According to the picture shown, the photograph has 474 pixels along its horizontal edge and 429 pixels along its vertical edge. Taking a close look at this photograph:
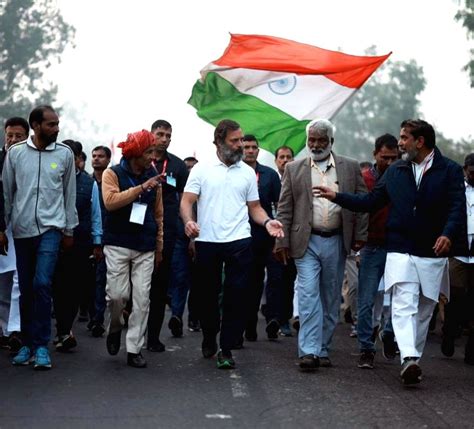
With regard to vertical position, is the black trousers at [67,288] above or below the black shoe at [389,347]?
above

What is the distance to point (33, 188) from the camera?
31.4ft

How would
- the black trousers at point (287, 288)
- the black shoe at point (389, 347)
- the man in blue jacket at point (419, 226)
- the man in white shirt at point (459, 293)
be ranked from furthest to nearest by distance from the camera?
the black trousers at point (287, 288) < the man in white shirt at point (459, 293) < the black shoe at point (389, 347) < the man in blue jacket at point (419, 226)

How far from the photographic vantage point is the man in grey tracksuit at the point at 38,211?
31.2 feet

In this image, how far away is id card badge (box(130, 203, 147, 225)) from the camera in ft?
32.1

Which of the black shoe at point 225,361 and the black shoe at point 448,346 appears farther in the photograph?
the black shoe at point 448,346

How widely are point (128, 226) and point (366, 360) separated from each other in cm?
241

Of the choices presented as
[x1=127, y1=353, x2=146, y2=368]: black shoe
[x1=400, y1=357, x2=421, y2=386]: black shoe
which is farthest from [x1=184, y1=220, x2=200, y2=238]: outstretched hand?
[x1=400, y1=357, x2=421, y2=386]: black shoe

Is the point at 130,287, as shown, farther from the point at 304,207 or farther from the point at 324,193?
the point at 324,193

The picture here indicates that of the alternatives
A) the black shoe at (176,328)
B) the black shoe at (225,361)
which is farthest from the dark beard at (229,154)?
the black shoe at (176,328)

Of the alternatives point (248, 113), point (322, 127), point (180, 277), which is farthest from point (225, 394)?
point (248, 113)

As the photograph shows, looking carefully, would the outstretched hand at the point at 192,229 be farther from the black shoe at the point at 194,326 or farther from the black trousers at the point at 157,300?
the black shoe at the point at 194,326

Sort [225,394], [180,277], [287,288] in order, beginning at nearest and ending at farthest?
[225,394], [287,288], [180,277]

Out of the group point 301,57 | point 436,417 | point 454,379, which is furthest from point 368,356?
point 301,57

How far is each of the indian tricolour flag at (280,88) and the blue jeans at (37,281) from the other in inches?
192
